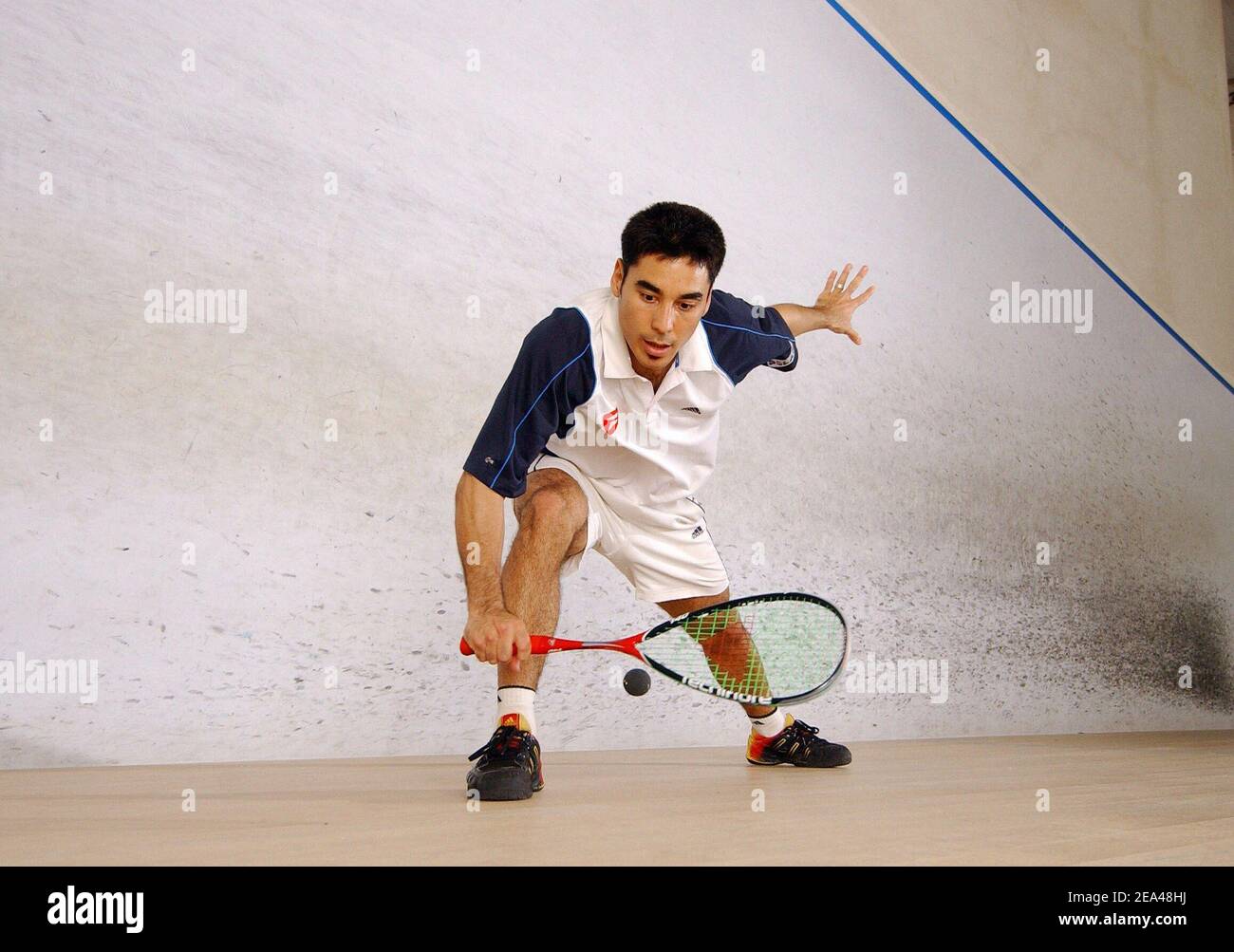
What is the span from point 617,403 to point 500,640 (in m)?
0.53

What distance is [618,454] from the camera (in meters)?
1.74

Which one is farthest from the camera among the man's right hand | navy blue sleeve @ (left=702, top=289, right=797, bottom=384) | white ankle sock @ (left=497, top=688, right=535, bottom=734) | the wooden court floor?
navy blue sleeve @ (left=702, top=289, right=797, bottom=384)

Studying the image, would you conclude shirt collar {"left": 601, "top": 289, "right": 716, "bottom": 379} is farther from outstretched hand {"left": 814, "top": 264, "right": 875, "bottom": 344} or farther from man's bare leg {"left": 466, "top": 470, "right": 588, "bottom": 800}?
outstretched hand {"left": 814, "top": 264, "right": 875, "bottom": 344}

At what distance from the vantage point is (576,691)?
2.56 meters

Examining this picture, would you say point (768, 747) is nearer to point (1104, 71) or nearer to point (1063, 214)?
point (1063, 214)

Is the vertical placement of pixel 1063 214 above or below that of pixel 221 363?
above

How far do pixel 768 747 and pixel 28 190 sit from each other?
5.77 ft

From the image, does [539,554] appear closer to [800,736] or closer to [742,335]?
[742,335]

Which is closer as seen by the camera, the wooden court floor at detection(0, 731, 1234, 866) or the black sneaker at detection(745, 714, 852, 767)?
the wooden court floor at detection(0, 731, 1234, 866)

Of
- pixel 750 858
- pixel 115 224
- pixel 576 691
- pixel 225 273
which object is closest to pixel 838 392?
pixel 576 691

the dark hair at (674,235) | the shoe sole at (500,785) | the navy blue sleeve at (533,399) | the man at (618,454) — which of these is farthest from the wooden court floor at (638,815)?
the dark hair at (674,235)

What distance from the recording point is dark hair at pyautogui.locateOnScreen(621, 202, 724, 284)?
157 centimetres

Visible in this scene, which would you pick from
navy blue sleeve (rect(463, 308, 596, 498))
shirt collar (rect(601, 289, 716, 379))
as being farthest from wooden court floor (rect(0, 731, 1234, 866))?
shirt collar (rect(601, 289, 716, 379))

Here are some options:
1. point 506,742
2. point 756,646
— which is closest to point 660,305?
point 756,646
